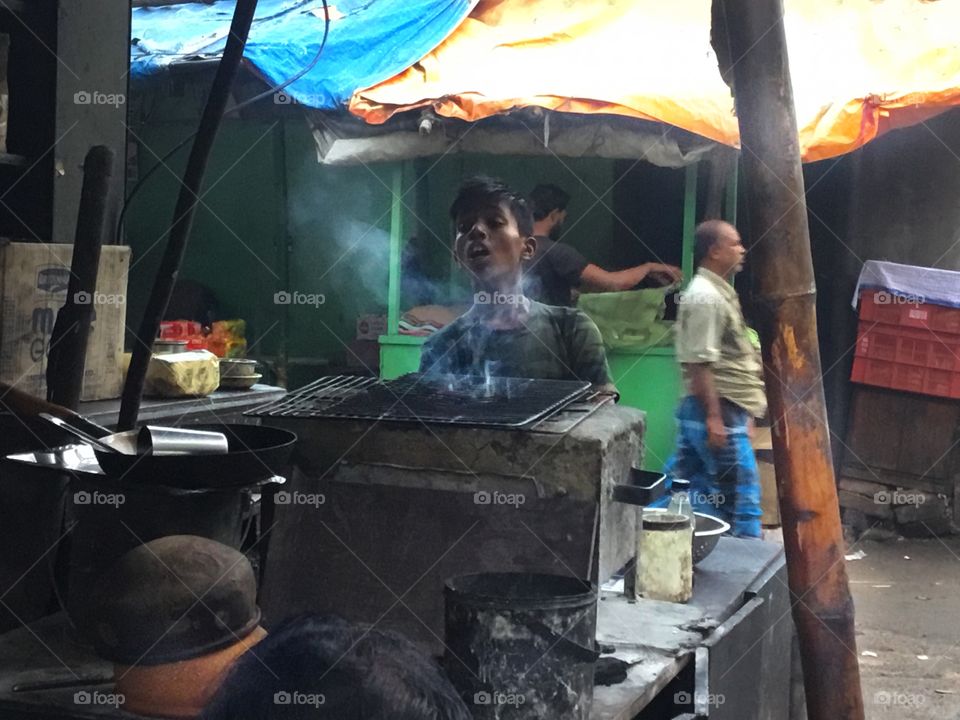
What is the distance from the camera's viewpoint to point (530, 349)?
4.29m

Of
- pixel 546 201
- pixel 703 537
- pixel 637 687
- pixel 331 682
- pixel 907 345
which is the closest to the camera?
pixel 331 682

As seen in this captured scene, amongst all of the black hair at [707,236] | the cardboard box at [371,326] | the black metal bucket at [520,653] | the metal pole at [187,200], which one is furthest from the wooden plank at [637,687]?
the cardboard box at [371,326]

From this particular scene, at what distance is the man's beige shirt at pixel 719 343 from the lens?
19.4 feet

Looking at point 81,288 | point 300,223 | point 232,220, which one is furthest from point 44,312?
point 232,220

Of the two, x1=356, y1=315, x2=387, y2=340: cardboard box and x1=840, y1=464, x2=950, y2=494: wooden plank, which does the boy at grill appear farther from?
x1=840, y1=464, x2=950, y2=494: wooden plank

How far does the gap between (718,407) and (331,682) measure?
184 inches

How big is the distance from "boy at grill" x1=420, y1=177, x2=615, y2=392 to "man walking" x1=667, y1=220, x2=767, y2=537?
5.77ft

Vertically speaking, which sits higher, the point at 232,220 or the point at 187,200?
the point at 232,220

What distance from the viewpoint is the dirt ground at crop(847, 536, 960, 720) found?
522 centimetres

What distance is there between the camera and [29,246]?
3.95 m

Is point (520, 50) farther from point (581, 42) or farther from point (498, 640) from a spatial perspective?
point (498, 640)

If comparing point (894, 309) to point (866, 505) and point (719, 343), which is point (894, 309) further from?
point (719, 343)

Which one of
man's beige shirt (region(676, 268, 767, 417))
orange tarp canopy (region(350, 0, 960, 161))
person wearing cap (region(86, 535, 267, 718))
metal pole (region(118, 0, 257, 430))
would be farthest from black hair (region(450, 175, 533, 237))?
orange tarp canopy (region(350, 0, 960, 161))

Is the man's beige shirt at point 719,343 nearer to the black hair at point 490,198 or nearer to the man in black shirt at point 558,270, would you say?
the man in black shirt at point 558,270
